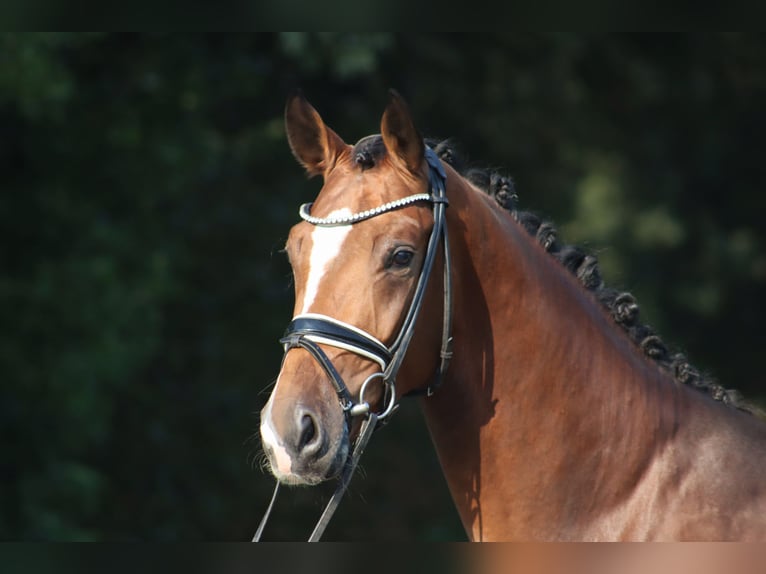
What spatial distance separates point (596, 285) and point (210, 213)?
7.81 meters

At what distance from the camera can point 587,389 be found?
2.85 metres

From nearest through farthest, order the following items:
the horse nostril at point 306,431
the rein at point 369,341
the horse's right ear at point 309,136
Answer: the horse nostril at point 306,431
the rein at point 369,341
the horse's right ear at point 309,136

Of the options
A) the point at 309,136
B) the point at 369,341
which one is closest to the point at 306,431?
the point at 369,341

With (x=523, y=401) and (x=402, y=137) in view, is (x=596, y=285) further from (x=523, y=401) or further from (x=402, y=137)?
(x=402, y=137)

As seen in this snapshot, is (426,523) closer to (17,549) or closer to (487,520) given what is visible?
(487,520)

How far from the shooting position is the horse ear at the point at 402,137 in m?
2.74

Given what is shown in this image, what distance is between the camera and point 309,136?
3.04 m

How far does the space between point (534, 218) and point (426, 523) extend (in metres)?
8.69

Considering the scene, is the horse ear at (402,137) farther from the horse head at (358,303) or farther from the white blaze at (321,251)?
the white blaze at (321,251)

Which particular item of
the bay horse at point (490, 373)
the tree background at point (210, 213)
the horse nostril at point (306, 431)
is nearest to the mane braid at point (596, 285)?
the bay horse at point (490, 373)

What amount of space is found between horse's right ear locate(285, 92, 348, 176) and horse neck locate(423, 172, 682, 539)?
0.38 m

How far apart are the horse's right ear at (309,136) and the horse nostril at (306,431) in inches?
33.3

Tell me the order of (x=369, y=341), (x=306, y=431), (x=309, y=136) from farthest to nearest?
(x=309, y=136) < (x=369, y=341) < (x=306, y=431)

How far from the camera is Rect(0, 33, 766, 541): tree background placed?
8.66m
